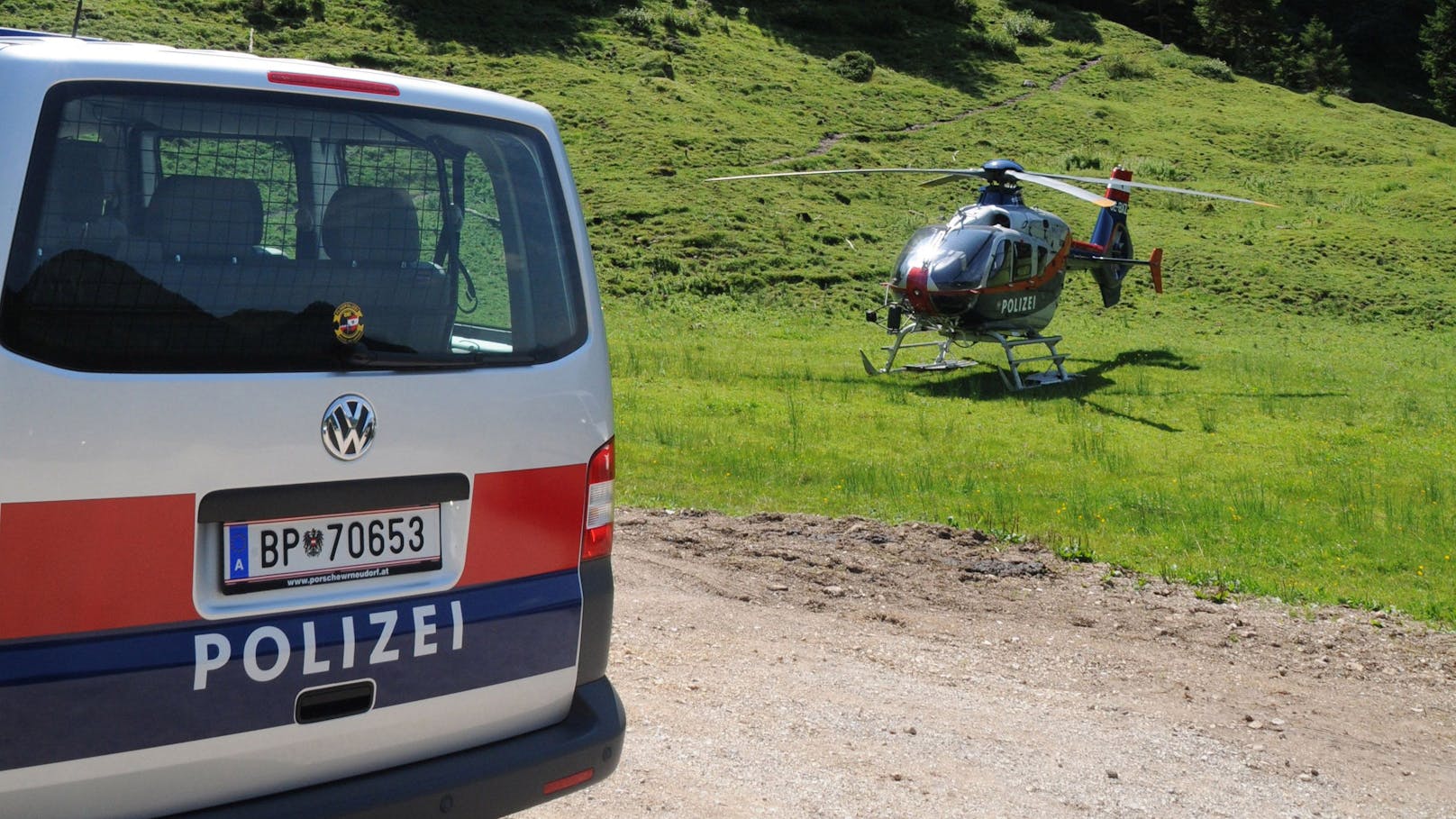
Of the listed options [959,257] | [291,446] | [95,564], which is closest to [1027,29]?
[959,257]

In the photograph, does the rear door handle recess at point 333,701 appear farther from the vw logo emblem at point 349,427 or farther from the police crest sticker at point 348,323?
the police crest sticker at point 348,323

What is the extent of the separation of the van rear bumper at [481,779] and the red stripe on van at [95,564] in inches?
19.7

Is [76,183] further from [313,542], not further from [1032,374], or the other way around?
[1032,374]

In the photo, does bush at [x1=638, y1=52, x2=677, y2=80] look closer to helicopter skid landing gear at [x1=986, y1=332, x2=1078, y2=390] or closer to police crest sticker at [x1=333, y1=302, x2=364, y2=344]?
helicopter skid landing gear at [x1=986, y1=332, x2=1078, y2=390]

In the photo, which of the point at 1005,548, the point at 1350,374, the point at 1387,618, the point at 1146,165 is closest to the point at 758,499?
the point at 1005,548

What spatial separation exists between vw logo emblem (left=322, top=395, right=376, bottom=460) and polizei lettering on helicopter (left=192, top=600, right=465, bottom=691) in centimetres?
41

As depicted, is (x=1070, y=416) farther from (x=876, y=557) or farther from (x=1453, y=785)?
(x=1453, y=785)

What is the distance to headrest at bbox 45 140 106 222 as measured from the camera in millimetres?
2854

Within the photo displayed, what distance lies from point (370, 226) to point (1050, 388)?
1961 cm

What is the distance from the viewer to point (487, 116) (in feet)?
12.0

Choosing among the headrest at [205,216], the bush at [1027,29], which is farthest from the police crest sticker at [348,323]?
the bush at [1027,29]

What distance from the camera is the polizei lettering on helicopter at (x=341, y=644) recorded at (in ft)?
9.84

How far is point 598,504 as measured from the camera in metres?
3.79

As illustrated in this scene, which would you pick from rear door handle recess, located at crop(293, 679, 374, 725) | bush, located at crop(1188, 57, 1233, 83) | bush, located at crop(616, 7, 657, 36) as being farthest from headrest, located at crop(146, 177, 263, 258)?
bush, located at crop(1188, 57, 1233, 83)
